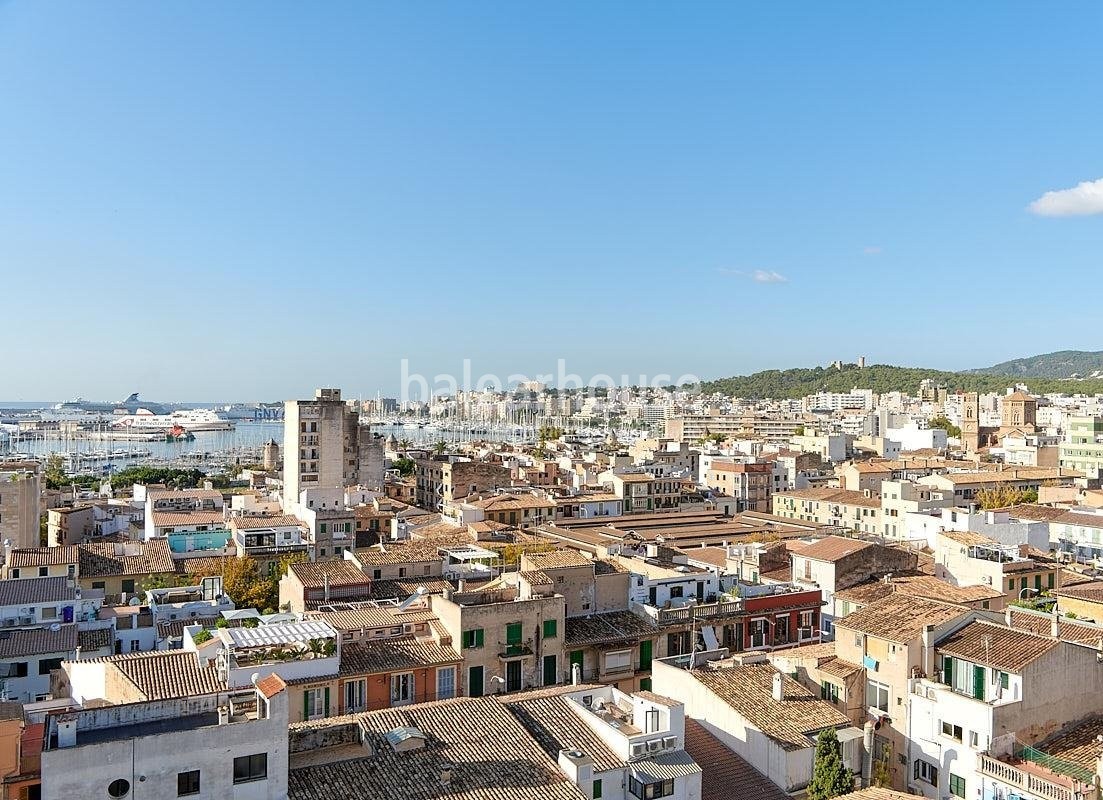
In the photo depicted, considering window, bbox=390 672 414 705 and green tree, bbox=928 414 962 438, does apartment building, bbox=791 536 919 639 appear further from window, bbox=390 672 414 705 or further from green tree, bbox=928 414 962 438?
green tree, bbox=928 414 962 438

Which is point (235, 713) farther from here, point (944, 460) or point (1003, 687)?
point (944, 460)

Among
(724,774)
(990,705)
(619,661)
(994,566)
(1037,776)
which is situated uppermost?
(990,705)

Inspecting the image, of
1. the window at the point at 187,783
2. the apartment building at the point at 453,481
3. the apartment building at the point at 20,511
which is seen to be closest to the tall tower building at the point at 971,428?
the apartment building at the point at 453,481

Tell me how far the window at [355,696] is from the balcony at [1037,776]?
9607 mm

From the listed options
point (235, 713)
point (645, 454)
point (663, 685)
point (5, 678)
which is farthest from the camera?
point (645, 454)

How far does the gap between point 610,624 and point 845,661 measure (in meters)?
5.07

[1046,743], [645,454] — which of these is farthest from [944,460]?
[1046,743]

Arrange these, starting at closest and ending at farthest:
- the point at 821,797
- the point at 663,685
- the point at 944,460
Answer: the point at 821,797, the point at 663,685, the point at 944,460

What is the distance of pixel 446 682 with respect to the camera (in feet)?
56.7

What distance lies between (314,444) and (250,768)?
41.4 m

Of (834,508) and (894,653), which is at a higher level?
(894,653)

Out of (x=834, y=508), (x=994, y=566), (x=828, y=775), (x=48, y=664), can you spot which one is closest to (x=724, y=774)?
(x=828, y=775)

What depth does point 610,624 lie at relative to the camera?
2027 centimetres

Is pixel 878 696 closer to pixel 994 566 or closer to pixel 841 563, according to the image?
pixel 841 563
